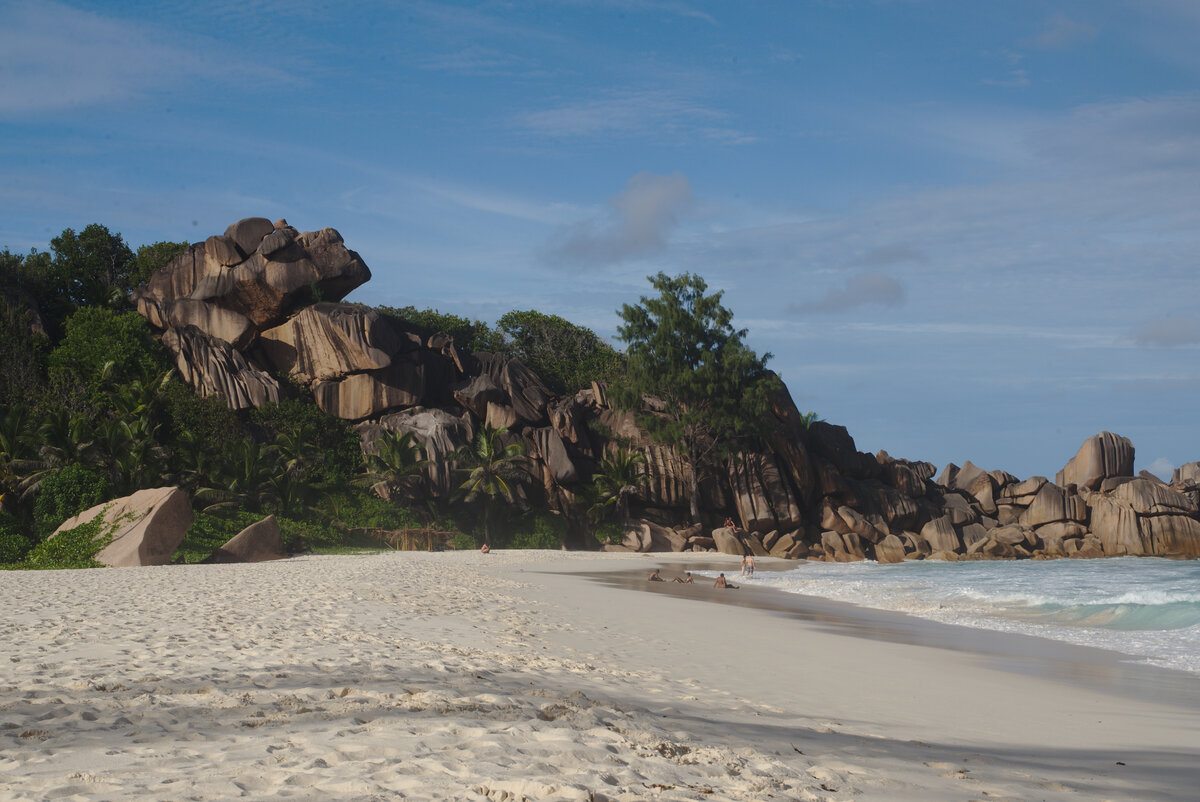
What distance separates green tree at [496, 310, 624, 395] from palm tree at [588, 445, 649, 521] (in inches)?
567

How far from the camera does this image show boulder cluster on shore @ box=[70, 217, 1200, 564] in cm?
4228

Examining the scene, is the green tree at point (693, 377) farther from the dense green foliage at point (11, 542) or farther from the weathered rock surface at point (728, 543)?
the dense green foliage at point (11, 542)

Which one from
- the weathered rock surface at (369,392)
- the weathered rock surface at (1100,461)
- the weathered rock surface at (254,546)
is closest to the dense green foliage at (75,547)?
the weathered rock surface at (254,546)

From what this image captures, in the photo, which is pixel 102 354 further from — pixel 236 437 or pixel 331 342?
pixel 331 342

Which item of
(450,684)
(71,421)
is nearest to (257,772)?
(450,684)

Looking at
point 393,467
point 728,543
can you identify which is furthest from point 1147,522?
point 393,467

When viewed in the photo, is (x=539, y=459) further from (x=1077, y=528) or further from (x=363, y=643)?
(x=363, y=643)

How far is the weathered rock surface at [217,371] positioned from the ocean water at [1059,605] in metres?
27.1

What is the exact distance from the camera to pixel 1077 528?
155 feet

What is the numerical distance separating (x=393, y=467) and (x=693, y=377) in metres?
17.3

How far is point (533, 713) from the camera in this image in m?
5.16

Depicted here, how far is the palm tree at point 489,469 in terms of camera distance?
40000mm

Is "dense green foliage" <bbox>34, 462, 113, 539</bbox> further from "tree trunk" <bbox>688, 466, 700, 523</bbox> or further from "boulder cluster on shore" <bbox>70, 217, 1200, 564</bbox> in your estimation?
"tree trunk" <bbox>688, 466, 700, 523</bbox>

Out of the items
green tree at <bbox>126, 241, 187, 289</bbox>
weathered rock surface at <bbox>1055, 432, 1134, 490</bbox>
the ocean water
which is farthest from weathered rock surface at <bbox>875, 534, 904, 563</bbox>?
green tree at <bbox>126, 241, 187, 289</bbox>
